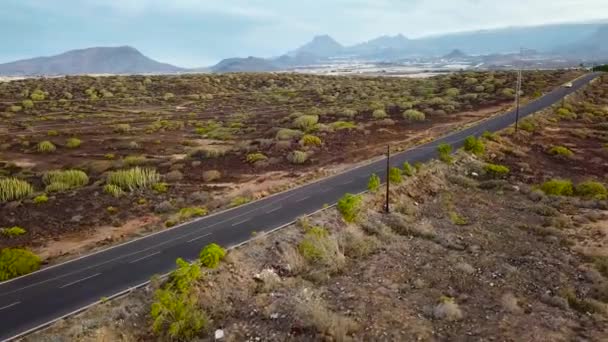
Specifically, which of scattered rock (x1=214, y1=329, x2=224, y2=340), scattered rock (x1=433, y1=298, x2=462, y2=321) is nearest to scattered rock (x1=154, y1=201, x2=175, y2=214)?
scattered rock (x1=214, y1=329, x2=224, y2=340)

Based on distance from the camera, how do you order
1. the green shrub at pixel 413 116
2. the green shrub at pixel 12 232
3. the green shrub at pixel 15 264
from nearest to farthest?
1. the green shrub at pixel 15 264
2. the green shrub at pixel 12 232
3. the green shrub at pixel 413 116

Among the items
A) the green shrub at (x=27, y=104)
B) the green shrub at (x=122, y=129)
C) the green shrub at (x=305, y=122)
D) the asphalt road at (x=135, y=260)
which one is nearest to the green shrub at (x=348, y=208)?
the asphalt road at (x=135, y=260)

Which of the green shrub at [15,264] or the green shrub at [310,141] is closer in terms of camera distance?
the green shrub at [15,264]

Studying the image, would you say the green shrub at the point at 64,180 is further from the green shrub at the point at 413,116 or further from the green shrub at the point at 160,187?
the green shrub at the point at 413,116

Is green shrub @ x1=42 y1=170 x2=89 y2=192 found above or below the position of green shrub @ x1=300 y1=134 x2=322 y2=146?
below

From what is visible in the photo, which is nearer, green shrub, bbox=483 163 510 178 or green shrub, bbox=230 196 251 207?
green shrub, bbox=230 196 251 207

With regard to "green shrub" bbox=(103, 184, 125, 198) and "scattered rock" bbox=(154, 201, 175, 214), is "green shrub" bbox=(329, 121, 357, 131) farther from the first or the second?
"scattered rock" bbox=(154, 201, 175, 214)

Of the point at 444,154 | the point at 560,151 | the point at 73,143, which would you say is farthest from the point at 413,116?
the point at 73,143
